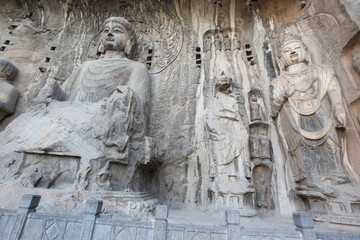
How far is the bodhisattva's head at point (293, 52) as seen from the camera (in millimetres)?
3561

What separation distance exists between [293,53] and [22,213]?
14.3 feet

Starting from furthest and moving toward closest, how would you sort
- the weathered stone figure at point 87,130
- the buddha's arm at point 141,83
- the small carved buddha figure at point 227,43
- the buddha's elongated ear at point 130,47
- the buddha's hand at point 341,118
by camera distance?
the buddha's elongated ear at point 130,47 < the small carved buddha figure at point 227,43 < the buddha's arm at point 141,83 < the buddha's hand at point 341,118 < the weathered stone figure at point 87,130

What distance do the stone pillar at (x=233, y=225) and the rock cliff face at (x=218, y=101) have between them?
1325 mm

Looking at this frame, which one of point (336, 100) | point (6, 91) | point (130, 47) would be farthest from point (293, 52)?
point (6, 91)

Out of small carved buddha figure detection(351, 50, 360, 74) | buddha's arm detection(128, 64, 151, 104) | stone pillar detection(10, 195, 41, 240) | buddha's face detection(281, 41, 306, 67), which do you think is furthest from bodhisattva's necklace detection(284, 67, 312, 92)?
stone pillar detection(10, 195, 41, 240)

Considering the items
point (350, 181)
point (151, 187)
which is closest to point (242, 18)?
point (350, 181)

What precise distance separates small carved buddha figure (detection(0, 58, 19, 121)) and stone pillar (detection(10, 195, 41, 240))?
3.51m

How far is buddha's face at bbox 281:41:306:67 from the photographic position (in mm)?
3559

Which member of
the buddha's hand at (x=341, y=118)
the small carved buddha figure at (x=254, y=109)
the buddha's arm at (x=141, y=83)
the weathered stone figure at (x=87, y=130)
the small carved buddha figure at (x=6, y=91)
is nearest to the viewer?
the weathered stone figure at (x=87, y=130)

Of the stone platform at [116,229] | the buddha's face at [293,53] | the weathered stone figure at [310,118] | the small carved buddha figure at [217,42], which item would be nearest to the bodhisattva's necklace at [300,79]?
the weathered stone figure at [310,118]

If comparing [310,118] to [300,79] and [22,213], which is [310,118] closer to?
[300,79]

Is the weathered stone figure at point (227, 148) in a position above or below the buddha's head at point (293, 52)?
below

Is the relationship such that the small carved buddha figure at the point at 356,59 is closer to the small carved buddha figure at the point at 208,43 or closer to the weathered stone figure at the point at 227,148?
the weathered stone figure at the point at 227,148

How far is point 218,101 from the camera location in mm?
3484
